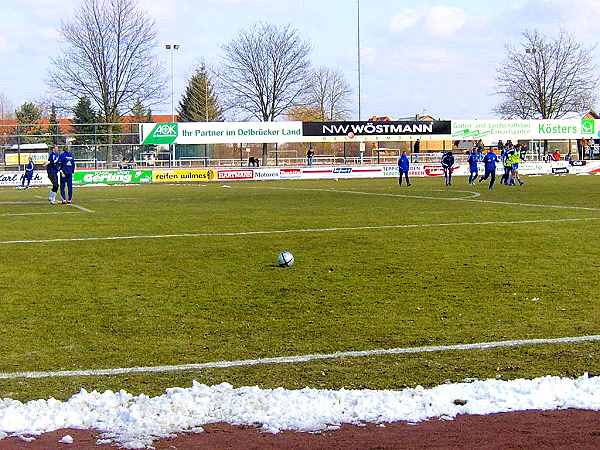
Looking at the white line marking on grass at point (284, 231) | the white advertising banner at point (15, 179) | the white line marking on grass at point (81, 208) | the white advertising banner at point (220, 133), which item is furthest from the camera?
the white advertising banner at point (220, 133)

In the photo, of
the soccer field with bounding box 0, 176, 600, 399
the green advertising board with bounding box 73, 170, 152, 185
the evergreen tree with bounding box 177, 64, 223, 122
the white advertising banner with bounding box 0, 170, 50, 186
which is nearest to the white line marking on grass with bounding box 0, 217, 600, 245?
the soccer field with bounding box 0, 176, 600, 399

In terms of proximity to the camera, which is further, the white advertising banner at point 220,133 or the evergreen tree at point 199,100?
the evergreen tree at point 199,100

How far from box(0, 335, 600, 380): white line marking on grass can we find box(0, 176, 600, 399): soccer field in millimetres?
113

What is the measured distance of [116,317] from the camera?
8391mm

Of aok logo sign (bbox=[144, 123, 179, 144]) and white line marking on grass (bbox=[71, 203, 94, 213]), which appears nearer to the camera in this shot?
white line marking on grass (bbox=[71, 203, 94, 213])

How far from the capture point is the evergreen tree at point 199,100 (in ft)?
300

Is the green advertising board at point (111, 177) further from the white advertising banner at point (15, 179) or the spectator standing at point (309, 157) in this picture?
the spectator standing at point (309, 157)

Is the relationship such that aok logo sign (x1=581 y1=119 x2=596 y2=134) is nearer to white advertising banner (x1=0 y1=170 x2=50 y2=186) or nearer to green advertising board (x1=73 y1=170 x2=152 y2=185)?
green advertising board (x1=73 y1=170 x2=152 y2=185)

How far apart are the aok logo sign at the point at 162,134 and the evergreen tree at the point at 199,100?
35.6 meters

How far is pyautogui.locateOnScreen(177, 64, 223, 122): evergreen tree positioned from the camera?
91.4 metres

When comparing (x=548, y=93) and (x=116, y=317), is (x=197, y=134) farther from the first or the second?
(x=116, y=317)

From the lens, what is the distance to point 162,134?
2068 inches

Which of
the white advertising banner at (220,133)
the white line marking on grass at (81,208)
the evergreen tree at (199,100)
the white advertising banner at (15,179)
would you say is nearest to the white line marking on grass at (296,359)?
the white line marking on grass at (81,208)

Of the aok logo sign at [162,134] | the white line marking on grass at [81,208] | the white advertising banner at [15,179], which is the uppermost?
the aok logo sign at [162,134]
